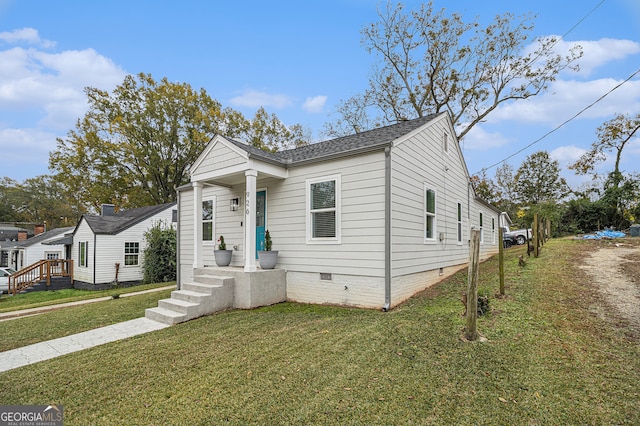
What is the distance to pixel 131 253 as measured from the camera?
17750 mm

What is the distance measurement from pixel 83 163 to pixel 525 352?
28365 millimetres

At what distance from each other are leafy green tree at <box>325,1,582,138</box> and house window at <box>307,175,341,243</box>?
1540cm

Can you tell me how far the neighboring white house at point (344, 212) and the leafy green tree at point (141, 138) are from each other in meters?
15.7

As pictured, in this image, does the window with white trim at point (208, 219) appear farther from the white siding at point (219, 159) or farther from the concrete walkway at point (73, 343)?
the concrete walkway at point (73, 343)

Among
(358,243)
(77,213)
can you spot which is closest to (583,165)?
(358,243)

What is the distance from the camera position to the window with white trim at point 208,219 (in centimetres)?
993

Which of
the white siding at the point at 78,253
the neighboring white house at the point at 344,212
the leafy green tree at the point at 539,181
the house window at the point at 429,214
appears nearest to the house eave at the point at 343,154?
the neighboring white house at the point at 344,212

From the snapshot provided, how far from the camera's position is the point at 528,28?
17.0 metres

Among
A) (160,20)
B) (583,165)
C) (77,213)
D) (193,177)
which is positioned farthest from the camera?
(77,213)

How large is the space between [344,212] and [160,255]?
13301mm

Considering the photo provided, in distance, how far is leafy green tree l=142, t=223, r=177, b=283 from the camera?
16.5m

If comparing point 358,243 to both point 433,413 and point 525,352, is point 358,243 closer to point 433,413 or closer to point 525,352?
point 525,352

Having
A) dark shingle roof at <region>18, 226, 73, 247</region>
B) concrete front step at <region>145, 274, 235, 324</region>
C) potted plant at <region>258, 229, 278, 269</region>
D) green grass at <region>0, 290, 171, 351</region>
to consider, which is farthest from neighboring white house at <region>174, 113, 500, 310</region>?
dark shingle roof at <region>18, 226, 73, 247</region>

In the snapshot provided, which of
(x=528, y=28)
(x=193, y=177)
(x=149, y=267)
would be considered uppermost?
(x=528, y=28)
